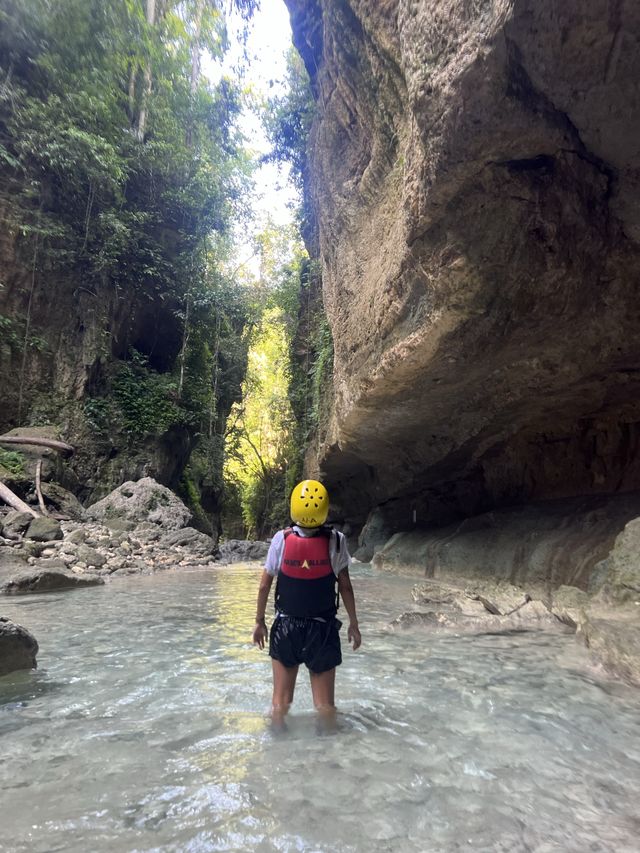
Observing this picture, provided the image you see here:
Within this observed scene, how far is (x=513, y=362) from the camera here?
→ 23.6 feet

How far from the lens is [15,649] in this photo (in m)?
3.63

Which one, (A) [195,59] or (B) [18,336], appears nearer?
(B) [18,336]

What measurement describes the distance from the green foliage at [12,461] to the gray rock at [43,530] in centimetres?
235

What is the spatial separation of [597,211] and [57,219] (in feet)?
50.6

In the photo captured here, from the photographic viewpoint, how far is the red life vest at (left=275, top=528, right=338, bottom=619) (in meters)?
2.92

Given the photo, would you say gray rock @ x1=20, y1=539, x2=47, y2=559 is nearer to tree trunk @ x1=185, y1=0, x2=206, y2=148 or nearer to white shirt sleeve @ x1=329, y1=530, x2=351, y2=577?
white shirt sleeve @ x1=329, y1=530, x2=351, y2=577

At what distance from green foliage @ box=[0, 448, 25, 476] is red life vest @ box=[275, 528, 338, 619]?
10895 mm

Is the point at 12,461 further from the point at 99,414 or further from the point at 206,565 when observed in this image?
the point at 206,565

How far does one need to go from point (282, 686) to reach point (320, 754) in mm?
592

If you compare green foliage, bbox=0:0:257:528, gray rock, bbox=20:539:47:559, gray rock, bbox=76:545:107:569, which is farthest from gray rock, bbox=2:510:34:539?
green foliage, bbox=0:0:257:528

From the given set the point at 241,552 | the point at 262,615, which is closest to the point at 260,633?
the point at 262,615

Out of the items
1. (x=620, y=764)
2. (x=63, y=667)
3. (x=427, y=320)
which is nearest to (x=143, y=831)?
(x=620, y=764)

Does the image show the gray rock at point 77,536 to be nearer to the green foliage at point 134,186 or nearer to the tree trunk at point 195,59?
the green foliage at point 134,186

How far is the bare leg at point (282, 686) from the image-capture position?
2924 millimetres
